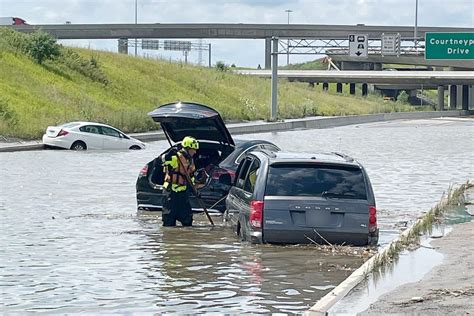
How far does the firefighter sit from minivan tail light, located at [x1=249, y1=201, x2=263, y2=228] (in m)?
2.30

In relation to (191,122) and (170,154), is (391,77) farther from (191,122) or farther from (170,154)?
(170,154)

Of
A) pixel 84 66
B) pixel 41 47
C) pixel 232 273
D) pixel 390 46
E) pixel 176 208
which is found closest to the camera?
pixel 232 273

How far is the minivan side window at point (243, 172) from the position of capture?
15.3 meters

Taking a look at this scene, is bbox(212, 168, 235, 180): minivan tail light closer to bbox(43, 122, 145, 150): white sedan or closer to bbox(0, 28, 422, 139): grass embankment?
bbox(43, 122, 145, 150): white sedan

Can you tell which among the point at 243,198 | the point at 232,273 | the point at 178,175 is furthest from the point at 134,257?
the point at 178,175

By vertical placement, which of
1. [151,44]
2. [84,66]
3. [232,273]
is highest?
[151,44]

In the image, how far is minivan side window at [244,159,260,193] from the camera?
1446 centimetres

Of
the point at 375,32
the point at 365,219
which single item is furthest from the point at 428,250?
the point at 375,32

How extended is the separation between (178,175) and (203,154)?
9.44ft

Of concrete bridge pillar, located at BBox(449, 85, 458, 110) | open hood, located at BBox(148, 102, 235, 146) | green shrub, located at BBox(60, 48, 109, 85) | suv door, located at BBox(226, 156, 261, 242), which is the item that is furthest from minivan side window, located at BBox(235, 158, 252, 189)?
concrete bridge pillar, located at BBox(449, 85, 458, 110)

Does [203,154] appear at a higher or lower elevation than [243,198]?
higher

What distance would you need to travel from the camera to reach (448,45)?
191ft

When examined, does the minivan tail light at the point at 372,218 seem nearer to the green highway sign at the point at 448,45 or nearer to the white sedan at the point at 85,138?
the white sedan at the point at 85,138

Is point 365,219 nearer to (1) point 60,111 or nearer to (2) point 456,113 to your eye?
(1) point 60,111
